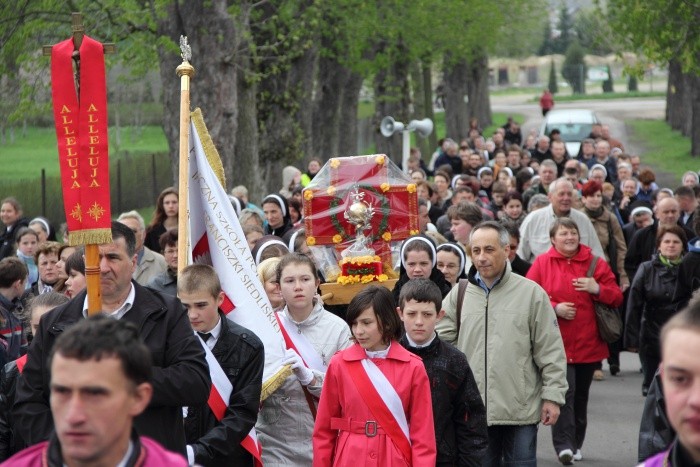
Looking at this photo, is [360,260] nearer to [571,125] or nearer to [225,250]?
[225,250]

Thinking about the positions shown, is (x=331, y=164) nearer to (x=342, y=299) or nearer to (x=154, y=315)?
(x=342, y=299)

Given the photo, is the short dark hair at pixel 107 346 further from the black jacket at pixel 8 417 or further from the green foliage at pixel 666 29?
the green foliage at pixel 666 29

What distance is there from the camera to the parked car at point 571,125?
132ft

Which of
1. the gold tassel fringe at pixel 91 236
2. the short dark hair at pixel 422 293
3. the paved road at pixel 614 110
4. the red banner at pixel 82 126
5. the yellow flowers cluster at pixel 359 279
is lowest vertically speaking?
the paved road at pixel 614 110

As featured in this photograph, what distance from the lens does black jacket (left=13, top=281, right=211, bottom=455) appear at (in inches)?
225

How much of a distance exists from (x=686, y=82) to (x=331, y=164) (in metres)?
34.9

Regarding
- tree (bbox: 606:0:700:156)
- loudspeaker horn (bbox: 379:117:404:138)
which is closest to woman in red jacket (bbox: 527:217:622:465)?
loudspeaker horn (bbox: 379:117:404:138)

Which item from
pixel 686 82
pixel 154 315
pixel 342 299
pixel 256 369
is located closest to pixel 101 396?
pixel 154 315

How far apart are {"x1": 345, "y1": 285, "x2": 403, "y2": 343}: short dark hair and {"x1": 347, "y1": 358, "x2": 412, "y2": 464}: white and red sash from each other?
21 centimetres

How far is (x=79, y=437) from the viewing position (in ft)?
11.8

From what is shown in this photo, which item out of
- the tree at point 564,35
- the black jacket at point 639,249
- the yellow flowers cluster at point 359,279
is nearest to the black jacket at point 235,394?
the yellow flowers cluster at point 359,279

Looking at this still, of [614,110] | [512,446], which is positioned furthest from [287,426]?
[614,110]

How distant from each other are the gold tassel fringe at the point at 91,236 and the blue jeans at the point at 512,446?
335cm

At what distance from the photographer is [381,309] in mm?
7039
